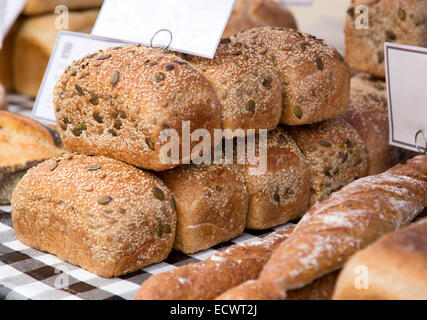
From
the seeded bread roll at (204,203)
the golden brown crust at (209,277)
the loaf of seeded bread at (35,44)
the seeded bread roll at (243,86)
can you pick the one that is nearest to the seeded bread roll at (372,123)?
the seeded bread roll at (243,86)

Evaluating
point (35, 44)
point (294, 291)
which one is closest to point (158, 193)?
point (294, 291)

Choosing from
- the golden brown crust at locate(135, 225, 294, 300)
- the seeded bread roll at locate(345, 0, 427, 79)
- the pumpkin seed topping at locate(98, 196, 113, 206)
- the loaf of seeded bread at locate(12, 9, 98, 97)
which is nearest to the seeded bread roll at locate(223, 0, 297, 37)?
the seeded bread roll at locate(345, 0, 427, 79)

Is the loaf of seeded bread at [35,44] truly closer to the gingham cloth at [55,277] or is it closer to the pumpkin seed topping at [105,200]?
the gingham cloth at [55,277]

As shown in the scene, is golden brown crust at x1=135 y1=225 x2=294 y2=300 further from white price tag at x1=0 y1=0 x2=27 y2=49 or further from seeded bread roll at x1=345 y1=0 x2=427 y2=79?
white price tag at x1=0 y1=0 x2=27 y2=49

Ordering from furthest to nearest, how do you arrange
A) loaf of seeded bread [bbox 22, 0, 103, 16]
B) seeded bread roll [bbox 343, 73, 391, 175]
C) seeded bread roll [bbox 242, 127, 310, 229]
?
loaf of seeded bread [bbox 22, 0, 103, 16] → seeded bread roll [bbox 343, 73, 391, 175] → seeded bread roll [bbox 242, 127, 310, 229]

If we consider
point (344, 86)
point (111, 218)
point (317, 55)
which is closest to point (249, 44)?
point (317, 55)

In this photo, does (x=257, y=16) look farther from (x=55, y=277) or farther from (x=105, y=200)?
(x=55, y=277)

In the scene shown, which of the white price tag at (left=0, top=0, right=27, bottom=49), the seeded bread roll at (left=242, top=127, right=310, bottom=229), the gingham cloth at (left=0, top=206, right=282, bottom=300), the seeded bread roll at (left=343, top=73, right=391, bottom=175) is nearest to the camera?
the gingham cloth at (left=0, top=206, right=282, bottom=300)

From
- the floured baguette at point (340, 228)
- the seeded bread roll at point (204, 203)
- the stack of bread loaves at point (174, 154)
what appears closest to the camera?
the floured baguette at point (340, 228)
